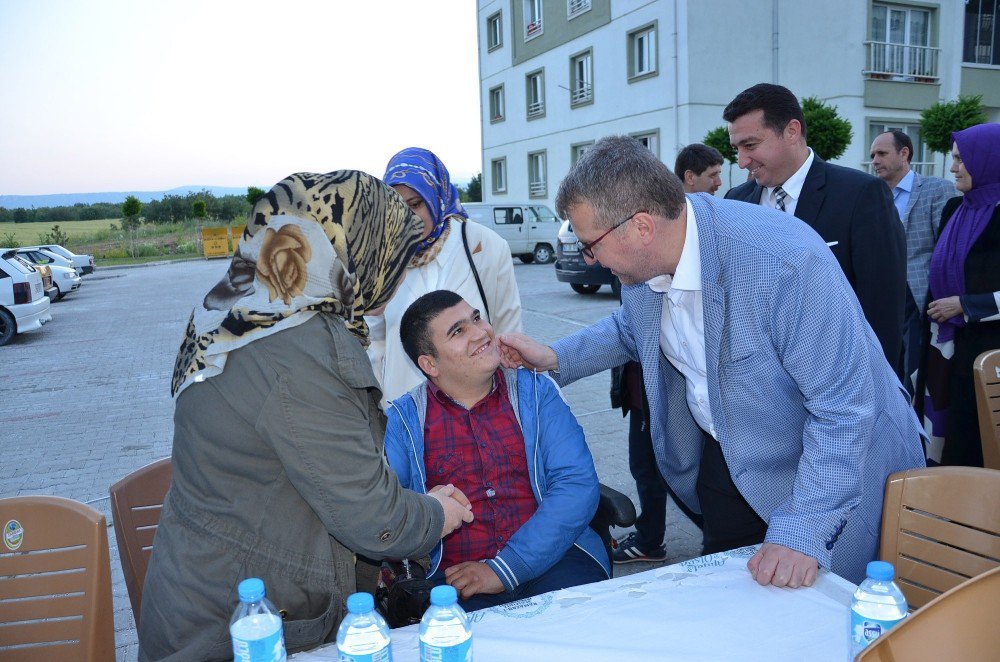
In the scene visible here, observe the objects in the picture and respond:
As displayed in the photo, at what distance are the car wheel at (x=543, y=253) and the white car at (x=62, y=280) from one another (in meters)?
13.7

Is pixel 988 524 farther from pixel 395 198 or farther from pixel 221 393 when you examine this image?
pixel 221 393

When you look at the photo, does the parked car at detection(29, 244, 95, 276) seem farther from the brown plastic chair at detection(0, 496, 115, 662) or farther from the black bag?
the black bag

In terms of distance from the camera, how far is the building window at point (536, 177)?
27.0 metres

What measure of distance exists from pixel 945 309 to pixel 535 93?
25.0 m

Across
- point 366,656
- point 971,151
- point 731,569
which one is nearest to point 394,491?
point 366,656

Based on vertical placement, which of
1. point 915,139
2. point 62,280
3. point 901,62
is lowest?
point 62,280

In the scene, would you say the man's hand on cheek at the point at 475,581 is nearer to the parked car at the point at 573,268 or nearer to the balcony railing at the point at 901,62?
the parked car at the point at 573,268

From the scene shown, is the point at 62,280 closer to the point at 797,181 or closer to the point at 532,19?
the point at 532,19

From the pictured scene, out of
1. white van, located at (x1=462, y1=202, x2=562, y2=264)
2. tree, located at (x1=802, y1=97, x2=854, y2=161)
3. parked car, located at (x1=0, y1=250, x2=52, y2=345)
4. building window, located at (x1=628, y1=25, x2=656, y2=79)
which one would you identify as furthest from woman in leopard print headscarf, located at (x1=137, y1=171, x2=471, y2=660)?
building window, located at (x1=628, y1=25, x2=656, y2=79)

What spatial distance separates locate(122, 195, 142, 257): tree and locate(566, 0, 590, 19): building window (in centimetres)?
2561

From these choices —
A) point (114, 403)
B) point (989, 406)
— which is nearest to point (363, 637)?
point (989, 406)

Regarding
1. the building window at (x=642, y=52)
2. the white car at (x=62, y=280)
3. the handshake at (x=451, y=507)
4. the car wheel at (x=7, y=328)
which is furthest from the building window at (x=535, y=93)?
the handshake at (x=451, y=507)

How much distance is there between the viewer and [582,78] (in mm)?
24344

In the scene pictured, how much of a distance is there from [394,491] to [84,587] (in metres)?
1.16
